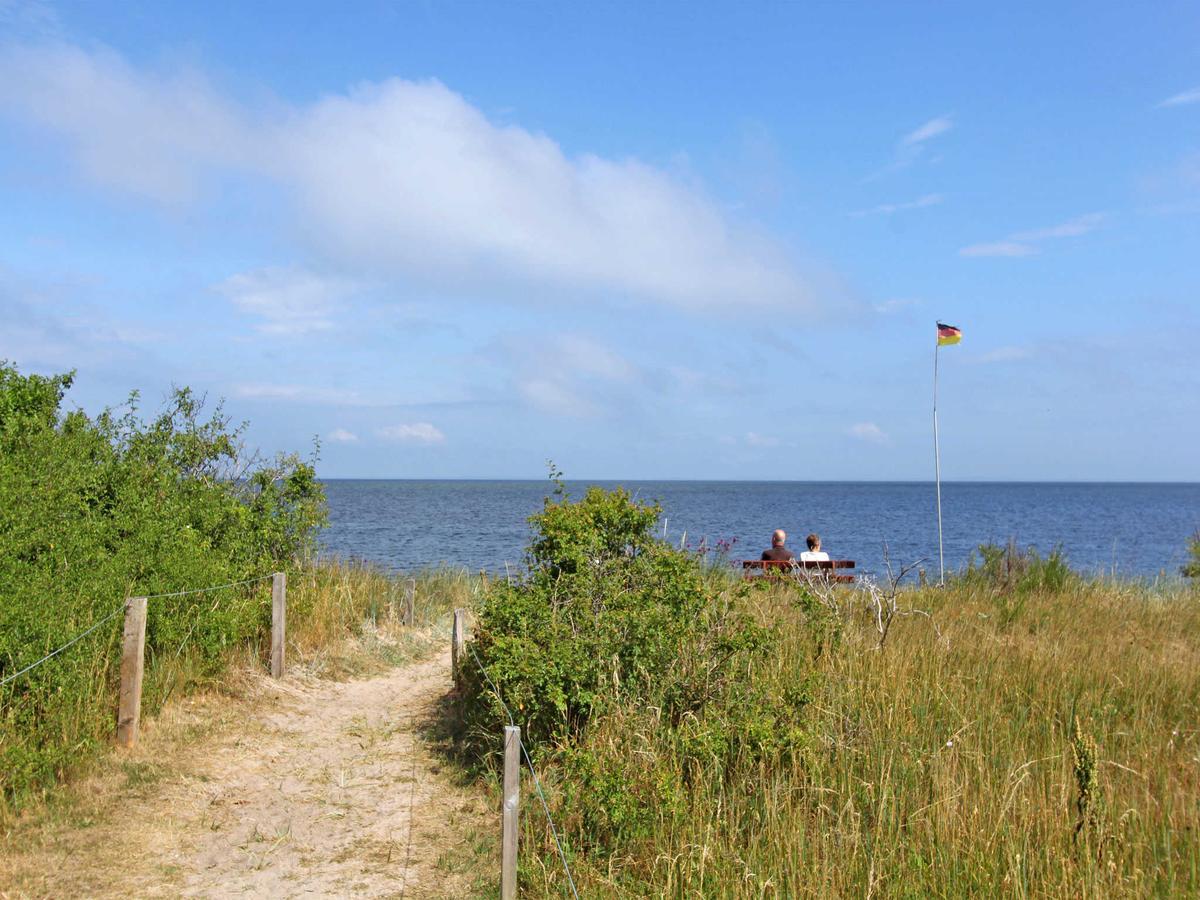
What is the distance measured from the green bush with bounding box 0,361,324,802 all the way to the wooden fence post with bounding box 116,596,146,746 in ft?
0.52

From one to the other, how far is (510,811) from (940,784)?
246cm

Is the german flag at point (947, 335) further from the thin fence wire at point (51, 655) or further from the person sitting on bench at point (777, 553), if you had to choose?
the thin fence wire at point (51, 655)

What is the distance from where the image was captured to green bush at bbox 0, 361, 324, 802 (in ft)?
21.6

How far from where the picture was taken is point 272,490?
42.1 feet

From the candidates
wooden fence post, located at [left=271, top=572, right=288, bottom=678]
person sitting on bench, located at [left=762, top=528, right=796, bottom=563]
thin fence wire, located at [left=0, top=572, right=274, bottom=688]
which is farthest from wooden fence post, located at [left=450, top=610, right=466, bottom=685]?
person sitting on bench, located at [left=762, top=528, right=796, bottom=563]

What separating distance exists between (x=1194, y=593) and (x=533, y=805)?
37.3 ft

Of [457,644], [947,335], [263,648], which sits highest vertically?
[947,335]

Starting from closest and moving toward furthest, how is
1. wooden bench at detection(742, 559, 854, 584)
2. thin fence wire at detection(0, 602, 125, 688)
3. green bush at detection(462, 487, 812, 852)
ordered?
green bush at detection(462, 487, 812, 852)
thin fence wire at detection(0, 602, 125, 688)
wooden bench at detection(742, 559, 854, 584)

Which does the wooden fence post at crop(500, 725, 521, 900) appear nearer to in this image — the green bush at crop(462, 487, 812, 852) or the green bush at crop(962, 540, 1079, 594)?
the green bush at crop(462, 487, 812, 852)

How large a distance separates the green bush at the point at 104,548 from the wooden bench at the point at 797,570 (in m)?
5.79

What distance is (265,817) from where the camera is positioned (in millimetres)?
6441

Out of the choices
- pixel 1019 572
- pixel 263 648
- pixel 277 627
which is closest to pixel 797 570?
pixel 1019 572

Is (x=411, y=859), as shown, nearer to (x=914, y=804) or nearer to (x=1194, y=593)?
(x=914, y=804)

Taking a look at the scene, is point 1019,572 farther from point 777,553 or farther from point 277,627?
point 277,627
